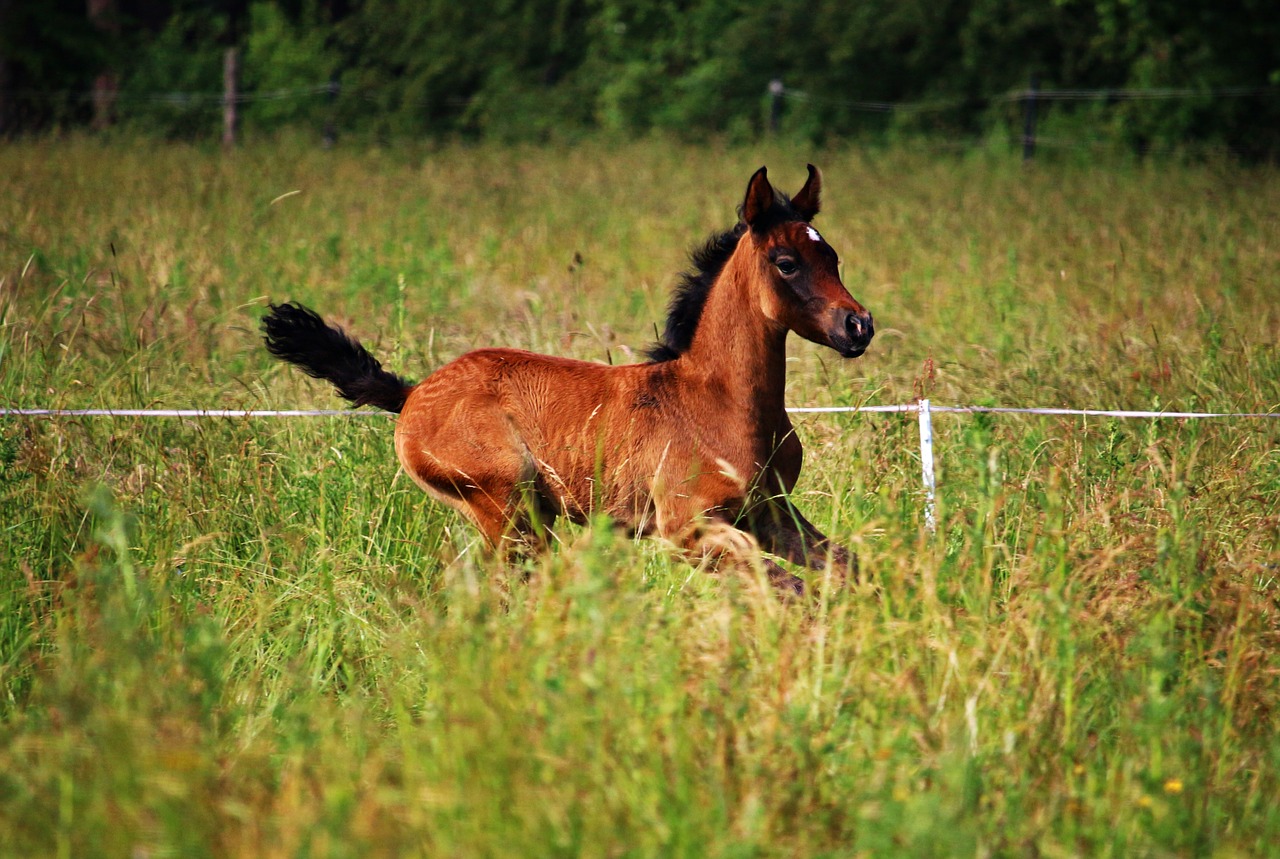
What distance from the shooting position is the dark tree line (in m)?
21.4

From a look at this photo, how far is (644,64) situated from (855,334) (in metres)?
26.4

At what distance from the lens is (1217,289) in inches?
324

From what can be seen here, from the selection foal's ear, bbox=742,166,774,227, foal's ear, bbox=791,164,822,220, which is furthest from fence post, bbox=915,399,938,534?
foal's ear, bbox=742,166,774,227

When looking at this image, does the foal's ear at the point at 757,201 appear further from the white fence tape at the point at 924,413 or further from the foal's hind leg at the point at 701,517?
the foal's hind leg at the point at 701,517

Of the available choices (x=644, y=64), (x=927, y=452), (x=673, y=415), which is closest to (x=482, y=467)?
(x=673, y=415)

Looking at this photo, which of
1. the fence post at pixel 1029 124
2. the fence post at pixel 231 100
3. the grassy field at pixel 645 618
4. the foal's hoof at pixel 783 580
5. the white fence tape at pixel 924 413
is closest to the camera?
the grassy field at pixel 645 618

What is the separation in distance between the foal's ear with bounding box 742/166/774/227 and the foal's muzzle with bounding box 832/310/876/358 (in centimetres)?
55

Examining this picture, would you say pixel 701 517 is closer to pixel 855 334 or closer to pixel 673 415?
pixel 673 415

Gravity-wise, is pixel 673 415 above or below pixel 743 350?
below

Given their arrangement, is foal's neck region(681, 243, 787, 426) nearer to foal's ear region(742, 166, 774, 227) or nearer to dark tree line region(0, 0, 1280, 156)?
foal's ear region(742, 166, 774, 227)

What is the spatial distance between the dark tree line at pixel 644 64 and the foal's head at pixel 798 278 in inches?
629

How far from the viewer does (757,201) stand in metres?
4.43

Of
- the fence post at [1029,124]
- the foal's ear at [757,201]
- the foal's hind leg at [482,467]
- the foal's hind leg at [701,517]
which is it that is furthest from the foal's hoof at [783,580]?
the fence post at [1029,124]

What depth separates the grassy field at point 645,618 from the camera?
264cm
